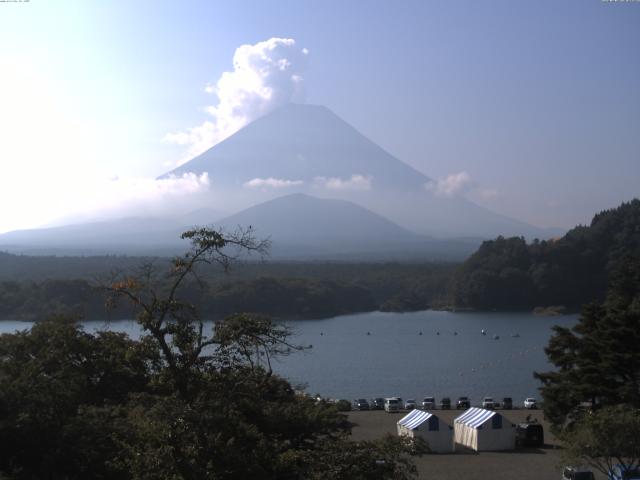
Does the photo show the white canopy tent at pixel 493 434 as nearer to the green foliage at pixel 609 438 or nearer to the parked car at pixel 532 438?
the parked car at pixel 532 438

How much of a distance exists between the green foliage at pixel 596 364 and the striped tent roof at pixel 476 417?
71 centimetres

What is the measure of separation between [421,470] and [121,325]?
59.8ft

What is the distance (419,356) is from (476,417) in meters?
12.3

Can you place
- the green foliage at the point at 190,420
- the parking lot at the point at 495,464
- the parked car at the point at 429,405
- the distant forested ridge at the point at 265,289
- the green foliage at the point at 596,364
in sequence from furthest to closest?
the distant forested ridge at the point at 265,289, the parked car at the point at 429,405, the green foliage at the point at 596,364, the parking lot at the point at 495,464, the green foliage at the point at 190,420

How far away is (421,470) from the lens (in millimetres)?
8172

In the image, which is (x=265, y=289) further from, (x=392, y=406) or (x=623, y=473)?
(x=623, y=473)

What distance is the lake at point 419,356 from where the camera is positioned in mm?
16484

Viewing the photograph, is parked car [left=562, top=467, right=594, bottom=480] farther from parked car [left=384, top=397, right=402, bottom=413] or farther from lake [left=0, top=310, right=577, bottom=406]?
parked car [left=384, top=397, right=402, bottom=413]

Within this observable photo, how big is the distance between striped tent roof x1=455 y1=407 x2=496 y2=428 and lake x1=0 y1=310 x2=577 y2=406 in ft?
8.26

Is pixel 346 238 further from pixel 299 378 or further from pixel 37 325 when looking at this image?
pixel 37 325

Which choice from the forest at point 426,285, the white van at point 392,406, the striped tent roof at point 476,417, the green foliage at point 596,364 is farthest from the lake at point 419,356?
the green foliage at point 596,364

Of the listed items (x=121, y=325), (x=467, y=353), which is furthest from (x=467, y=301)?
(x=121, y=325)

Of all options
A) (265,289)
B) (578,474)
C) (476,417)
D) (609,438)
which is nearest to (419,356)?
(265,289)

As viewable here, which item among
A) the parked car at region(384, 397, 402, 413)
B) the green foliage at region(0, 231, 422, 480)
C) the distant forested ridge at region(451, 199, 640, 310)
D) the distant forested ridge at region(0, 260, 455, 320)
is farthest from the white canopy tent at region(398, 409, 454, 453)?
the distant forested ridge at region(451, 199, 640, 310)
